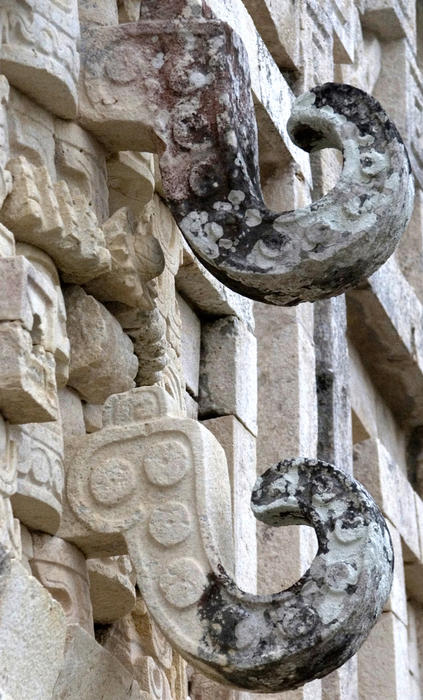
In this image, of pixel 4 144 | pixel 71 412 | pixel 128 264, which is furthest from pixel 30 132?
pixel 71 412

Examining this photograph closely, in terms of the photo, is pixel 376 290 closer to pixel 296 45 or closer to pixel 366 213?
pixel 296 45

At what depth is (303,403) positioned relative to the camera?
661 cm

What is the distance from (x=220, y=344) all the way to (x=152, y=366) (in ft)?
3.89

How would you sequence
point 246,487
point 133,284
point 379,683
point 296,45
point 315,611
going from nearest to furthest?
1. point 315,611
2. point 133,284
3. point 246,487
4. point 296,45
5. point 379,683

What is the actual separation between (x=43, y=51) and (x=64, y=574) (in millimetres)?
1154

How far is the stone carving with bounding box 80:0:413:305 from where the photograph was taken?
165 inches

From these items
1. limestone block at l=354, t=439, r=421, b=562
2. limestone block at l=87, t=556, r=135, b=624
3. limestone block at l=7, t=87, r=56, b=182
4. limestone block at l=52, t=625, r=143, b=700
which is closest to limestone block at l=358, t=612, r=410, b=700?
limestone block at l=354, t=439, r=421, b=562

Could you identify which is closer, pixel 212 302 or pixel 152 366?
pixel 152 366

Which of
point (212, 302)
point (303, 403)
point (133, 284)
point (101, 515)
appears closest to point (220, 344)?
point (212, 302)

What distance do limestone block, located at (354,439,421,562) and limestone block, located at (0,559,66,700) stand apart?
4.84 m

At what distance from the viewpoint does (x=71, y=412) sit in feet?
14.4

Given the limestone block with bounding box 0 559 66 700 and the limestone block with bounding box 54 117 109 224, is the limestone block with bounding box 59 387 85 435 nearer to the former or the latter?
the limestone block with bounding box 54 117 109 224

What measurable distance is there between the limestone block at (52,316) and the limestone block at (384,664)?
14.2 ft

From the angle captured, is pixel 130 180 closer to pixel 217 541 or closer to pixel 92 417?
pixel 92 417
